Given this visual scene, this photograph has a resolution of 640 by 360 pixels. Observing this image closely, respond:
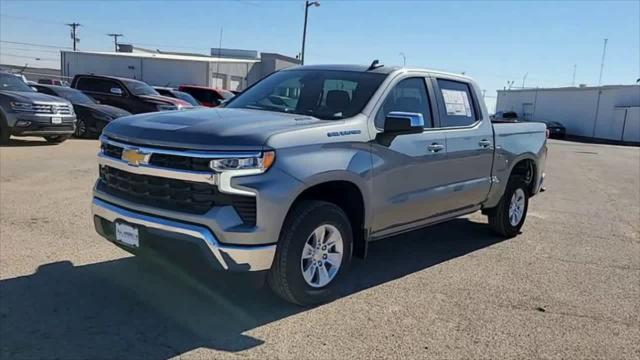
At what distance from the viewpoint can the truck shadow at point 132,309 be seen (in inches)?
145

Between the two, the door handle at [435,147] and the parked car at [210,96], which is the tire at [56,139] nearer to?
the parked car at [210,96]

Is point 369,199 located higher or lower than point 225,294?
higher

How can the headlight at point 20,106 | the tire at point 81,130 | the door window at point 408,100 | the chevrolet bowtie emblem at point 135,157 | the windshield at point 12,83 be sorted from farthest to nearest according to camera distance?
the tire at point 81,130 < the windshield at point 12,83 < the headlight at point 20,106 < the door window at point 408,100 < the chevrolet bowtie emblem at point 135,157

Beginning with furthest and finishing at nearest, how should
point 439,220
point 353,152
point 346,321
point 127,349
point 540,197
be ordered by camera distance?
1. point 540,197
2. point 439,220
3. point 353,152
4. point 346,321
5. point 127,349

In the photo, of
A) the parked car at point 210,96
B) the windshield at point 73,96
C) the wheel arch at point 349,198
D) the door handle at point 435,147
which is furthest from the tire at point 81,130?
the wheel arch at point 349,198

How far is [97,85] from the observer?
18.5 meters

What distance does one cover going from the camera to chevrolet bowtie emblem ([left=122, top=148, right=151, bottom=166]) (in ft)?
13.4

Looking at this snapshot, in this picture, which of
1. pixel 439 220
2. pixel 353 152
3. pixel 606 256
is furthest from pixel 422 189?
pixel 606 256

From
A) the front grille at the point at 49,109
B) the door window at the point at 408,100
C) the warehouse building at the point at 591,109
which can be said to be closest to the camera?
the door window at the point at 408,100

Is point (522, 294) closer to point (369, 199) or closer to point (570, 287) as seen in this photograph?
point (570, 287)

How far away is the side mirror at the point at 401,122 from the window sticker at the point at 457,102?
1177mm

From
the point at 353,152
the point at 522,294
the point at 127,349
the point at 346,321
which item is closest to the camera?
the point at 127,349

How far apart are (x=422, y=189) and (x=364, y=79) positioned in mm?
1163

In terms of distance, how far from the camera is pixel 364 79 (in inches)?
205
